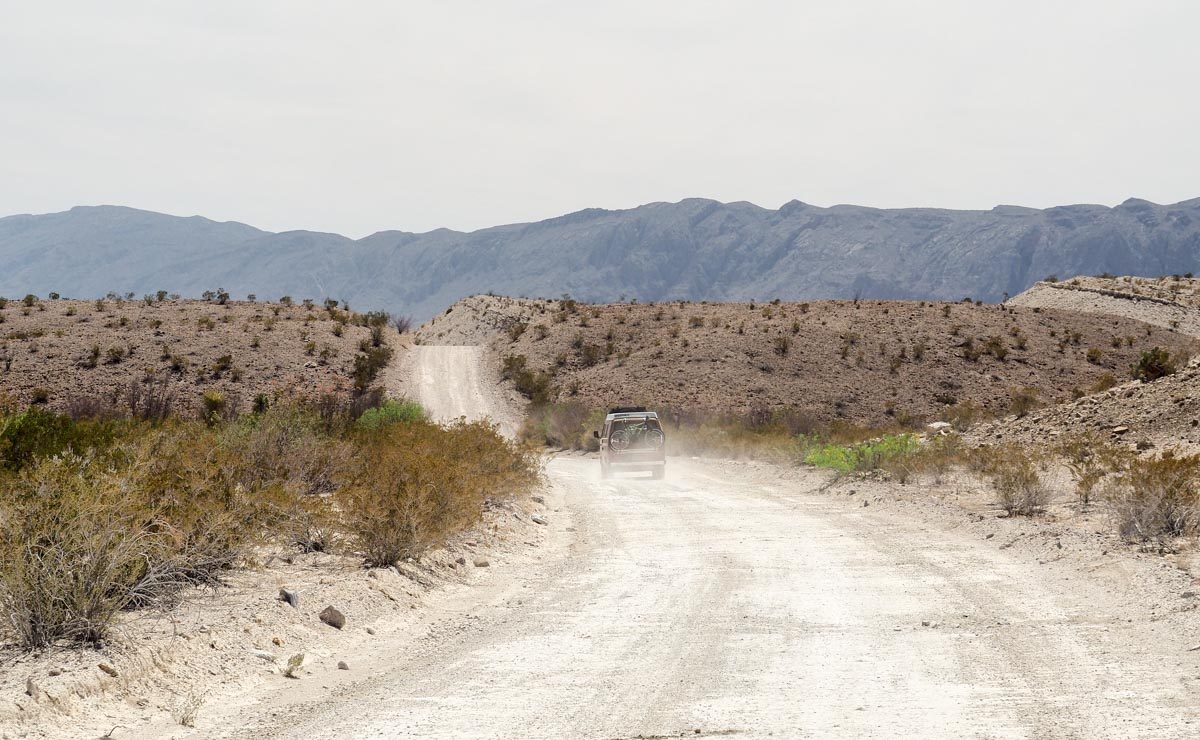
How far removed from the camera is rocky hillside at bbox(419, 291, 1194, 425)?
197 feet

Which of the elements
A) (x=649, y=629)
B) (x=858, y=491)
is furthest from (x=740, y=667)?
(x=858, y=491)

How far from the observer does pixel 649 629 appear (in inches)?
365

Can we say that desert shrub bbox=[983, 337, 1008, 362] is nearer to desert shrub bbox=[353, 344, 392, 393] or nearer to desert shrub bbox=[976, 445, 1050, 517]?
desert shrub bbox=[353, 344, 392, 393]

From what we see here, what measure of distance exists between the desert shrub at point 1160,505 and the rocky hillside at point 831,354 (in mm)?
39864

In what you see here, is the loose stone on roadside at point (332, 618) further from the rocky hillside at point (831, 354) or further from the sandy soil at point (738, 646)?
the rocky hillside at point (831, 354)

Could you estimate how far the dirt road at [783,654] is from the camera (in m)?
6.37

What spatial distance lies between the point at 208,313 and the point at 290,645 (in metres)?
72.0

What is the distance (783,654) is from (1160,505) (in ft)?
26.2

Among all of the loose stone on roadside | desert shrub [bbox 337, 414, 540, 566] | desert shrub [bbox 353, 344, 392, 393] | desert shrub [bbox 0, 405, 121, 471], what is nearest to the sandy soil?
the loose stone on roadside

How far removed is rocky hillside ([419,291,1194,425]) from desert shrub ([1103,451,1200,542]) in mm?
39864

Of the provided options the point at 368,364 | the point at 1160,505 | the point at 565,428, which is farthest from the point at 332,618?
the point at 368,364

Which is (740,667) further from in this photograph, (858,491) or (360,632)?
(858,491)

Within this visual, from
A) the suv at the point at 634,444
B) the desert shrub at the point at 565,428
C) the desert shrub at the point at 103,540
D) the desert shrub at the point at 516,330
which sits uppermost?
the desert shrub at the point at 516,330

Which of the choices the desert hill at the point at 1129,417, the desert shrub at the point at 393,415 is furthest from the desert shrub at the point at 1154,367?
the desert shrub at the point at 393,415
